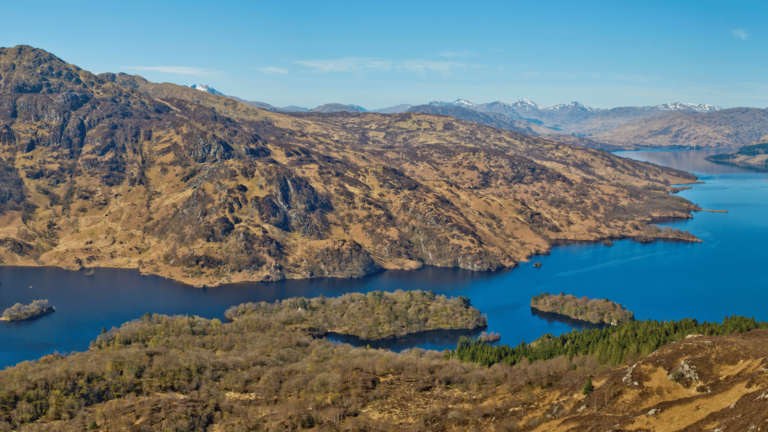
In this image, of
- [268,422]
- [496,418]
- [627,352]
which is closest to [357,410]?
[268,422]

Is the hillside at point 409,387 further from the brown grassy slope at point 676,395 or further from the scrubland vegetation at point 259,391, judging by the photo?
the scrubland vegetation at point 259,391

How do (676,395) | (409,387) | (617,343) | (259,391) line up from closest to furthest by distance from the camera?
(676,395) < (409,387) < (259,391) < (617,343)

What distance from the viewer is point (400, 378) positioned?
446 ft

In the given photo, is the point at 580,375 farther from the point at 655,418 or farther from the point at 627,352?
the point at 655,418

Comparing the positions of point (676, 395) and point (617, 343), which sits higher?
point (676, 395)

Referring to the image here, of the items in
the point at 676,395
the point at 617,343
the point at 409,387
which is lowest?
the point at 409,387

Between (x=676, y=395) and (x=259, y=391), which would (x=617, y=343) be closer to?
(x=676, y=395)

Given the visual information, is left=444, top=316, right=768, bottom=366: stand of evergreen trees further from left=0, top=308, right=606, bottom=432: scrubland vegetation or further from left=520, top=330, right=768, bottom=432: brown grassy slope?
left=520, top=330, right=768, bottom=432: brown grassy slope

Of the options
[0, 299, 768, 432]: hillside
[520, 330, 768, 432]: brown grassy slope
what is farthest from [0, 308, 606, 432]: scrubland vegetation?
[520, 330, 768, 432]: brown grassy slope

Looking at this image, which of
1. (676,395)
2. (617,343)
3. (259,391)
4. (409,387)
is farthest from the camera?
(617,343)

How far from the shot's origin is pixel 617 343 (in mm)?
133000

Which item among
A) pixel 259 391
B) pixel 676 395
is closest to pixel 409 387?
pixel 259 391

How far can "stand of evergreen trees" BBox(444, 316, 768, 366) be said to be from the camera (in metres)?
124

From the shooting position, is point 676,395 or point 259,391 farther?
point 259,391
